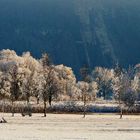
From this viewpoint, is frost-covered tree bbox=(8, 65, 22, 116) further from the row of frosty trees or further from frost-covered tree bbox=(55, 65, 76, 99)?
frost-covered tree bbox=(55, 65, 76, 99)

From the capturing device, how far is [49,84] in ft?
401

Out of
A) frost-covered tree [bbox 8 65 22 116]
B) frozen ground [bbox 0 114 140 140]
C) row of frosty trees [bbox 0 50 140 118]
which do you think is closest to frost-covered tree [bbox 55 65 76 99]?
row of frosty trees [bbox 0 50 140 118]

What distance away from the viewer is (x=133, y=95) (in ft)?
467

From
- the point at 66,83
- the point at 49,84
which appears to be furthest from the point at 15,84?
the point at 66,83

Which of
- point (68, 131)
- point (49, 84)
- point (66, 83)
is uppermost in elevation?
point (66, 83)

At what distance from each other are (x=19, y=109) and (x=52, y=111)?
8573 millimetres

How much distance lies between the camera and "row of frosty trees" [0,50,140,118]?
127 metres

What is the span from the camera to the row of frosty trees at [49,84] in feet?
416

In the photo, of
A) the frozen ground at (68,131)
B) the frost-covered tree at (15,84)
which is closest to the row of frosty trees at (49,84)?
the frost-covered tree at (15,84)

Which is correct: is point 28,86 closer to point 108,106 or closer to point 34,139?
point 108,106

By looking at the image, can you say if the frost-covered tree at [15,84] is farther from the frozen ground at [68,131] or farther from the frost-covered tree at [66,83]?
the frozen ground at [68,131]

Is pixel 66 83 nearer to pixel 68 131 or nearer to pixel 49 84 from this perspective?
pixel 49 84

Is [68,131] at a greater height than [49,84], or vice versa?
[49,84]

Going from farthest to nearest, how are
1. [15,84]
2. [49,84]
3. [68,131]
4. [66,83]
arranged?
[66,83], [15,84], [49,84], [68,131]
